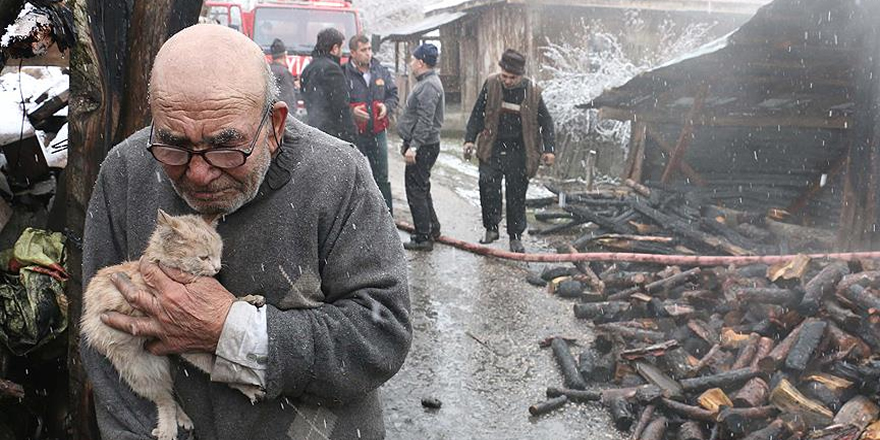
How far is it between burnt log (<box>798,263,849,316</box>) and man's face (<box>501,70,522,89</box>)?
3.99 meters

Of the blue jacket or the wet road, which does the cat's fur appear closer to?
the wet road

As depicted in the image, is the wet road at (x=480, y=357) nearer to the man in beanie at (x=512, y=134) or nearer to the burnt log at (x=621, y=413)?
the burnt log at (x=621, y=413)

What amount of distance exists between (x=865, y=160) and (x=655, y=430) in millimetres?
4418

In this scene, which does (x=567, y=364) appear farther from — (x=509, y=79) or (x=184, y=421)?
(x=184, y=421)

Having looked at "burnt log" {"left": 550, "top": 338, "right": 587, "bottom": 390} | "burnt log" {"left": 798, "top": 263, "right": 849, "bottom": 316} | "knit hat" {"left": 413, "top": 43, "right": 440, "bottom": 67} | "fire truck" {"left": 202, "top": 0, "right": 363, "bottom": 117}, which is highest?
"fire truck" {"left": 202, "top": 0, "right": 363, "bottom": 117}

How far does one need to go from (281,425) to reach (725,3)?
2352cm

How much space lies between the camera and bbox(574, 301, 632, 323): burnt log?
22.0ft

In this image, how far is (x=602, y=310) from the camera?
675 cm

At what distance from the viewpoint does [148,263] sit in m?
1.94

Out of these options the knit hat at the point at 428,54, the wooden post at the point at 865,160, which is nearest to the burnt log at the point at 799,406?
the wooden post at the point at 865,160

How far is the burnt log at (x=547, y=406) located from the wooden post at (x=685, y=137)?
6.66 m

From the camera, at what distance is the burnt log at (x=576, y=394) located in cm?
527

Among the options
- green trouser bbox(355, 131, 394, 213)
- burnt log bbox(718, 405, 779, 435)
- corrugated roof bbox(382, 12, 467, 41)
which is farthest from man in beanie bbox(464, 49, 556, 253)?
corrugated roof bbox(382, 12, 467, 41)

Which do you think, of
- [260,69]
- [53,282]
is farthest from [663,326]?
[260,69]
